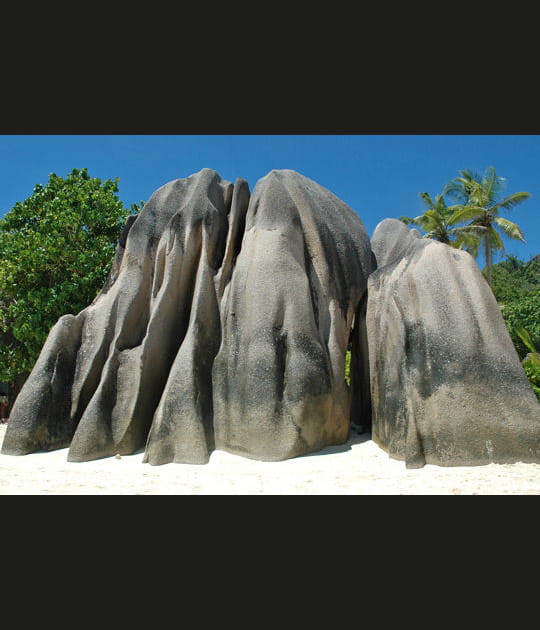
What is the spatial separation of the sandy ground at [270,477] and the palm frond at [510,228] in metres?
16.3

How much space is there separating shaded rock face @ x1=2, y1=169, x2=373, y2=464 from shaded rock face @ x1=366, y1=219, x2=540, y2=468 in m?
0.79

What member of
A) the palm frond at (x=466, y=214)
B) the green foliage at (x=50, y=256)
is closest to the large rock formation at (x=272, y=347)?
the green foliage at (x=50, y=256)

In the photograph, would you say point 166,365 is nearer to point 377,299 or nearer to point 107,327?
point 107,327

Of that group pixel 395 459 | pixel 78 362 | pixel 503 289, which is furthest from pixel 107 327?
pixel 503 289

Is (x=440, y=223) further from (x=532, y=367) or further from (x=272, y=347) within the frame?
(x=272, y=347)

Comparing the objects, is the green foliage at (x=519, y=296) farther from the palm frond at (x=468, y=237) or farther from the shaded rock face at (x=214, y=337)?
the shaded rock face at (x=214, y=337)

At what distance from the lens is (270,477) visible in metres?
5.16

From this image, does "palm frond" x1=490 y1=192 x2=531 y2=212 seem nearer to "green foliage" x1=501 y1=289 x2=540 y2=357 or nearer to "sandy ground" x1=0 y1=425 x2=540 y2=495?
Answer: "green foliage" x1=501 y1=289 x2=540 y2=357

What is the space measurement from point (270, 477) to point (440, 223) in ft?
57.9

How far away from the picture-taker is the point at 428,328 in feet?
18.8

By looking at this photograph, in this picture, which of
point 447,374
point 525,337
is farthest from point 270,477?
point 525,337

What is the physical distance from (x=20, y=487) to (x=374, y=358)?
428 cm

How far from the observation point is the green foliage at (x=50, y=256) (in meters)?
11.5

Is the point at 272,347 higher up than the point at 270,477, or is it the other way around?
the point at 272,347
